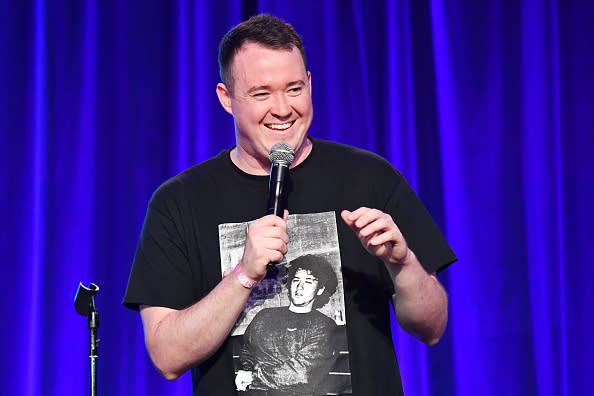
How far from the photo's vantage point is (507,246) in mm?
2793

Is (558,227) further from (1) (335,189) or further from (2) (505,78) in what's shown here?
(1) (335,189)

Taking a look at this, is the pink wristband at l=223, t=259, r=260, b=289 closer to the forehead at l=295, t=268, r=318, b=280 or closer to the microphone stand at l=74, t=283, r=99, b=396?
the forehead at l=295, t=268, r=318, b=280

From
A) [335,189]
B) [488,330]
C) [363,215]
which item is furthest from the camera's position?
[488,330]

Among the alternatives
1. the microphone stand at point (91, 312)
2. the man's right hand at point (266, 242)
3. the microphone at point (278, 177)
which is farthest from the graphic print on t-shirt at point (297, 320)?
the microphone stand at point (91, 312)

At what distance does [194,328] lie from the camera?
1413 mm

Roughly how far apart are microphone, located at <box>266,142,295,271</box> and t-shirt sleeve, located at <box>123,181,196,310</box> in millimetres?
213

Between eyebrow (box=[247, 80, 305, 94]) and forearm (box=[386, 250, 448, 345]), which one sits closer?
forearm (box=[386, 250, 448, 345])

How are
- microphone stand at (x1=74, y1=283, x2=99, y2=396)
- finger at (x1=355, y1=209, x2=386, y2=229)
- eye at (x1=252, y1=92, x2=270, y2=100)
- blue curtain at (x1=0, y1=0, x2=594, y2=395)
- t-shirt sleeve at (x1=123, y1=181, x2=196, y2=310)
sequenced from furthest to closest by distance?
blue curtain at (x1=0, y1=0, x2=594, y2=395) → microphone stand at (x1=74, y1=283, x2=99, y2=396) → eye at (x1=252, y1=92, x2=270, y2=100) → t-shirt sleeve at (x1=123, y1=181, x2=196, y2=310) → finger at (x1=355, y1=209, x2=386, y2=229)

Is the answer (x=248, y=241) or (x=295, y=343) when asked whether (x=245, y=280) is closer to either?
(x=248, y=241)

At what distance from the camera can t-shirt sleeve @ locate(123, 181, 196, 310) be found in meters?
1.50

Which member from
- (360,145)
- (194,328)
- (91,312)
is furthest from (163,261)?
(360,145)

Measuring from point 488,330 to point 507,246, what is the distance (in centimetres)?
34

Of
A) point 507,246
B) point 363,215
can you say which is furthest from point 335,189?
point 507,246

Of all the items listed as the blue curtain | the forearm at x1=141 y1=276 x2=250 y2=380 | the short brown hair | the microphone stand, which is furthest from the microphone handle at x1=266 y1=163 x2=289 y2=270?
the blue curtain
